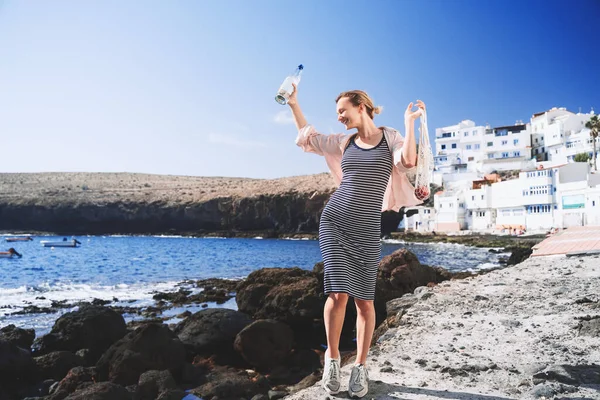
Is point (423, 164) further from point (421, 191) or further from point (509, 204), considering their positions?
point (509, 204)

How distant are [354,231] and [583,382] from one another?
6.41 ft

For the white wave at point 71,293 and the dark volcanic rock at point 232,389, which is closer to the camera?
the dark volcanic rock at point 232,389

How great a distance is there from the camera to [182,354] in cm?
665

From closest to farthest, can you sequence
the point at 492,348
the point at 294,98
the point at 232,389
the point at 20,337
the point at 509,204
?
the point at 294,98, the point at 492,348, the point at 232,389, the point at 20,337, the point at 509,204

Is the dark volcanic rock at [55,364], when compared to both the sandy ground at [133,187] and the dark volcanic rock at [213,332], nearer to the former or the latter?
the dark volcanic rock at [213,332]

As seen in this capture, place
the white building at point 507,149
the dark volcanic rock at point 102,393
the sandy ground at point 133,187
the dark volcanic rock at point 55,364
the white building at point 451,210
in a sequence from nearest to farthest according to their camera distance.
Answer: the dark volcanic rock at point 102,393 < the dark volcanic rock at point 55,364 < the white building at point 451,210 < the white building at point 507,149 < the sandy ground at point 133,187

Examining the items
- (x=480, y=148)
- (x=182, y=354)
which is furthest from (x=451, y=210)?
(x=182, y=354)

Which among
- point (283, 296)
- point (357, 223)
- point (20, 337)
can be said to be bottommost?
point (20, 337)

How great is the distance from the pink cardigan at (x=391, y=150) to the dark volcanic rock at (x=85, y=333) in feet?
20.4

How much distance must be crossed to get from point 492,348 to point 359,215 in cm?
213

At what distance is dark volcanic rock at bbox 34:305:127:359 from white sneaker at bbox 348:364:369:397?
19.8ft

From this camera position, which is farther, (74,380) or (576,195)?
(576,195)

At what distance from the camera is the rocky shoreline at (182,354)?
218 inches

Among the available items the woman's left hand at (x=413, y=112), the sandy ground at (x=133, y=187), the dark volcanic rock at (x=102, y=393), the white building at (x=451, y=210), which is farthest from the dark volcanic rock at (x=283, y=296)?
the sandy ground at (x=133, y=187)
